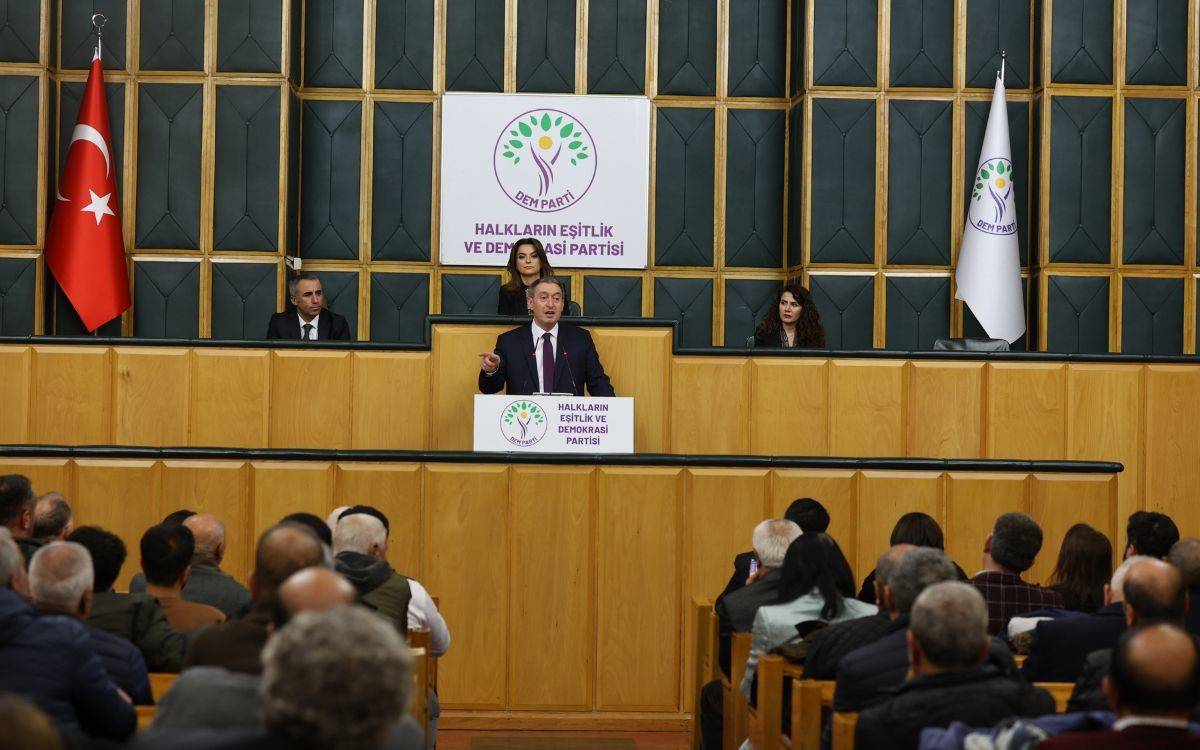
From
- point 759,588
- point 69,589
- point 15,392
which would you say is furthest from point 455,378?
point 69,589

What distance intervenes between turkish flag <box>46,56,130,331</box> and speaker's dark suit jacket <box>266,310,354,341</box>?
237cm

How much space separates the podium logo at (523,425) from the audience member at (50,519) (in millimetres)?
2302

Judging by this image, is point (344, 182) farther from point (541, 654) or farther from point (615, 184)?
point (541, 654)

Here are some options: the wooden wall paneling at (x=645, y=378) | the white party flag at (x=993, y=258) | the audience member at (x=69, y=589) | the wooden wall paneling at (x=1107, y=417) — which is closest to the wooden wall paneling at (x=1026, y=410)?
the wooden wall paneling at (x=1107, y=417)

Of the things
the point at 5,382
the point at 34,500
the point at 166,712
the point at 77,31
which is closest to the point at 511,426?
the point at 34,500

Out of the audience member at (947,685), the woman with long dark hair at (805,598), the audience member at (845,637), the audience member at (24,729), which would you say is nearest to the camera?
the audience member at (24,729)

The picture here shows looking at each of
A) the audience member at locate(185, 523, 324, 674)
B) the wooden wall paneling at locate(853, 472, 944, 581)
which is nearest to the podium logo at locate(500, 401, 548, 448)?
the wooden wall paneling at locate(853, 472, 944, 581)

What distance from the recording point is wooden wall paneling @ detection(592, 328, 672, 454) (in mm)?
7703

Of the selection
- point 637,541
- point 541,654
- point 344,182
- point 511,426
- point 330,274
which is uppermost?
point 344,182

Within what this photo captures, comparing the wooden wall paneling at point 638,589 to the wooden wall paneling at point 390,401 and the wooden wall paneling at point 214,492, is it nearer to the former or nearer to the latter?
the wooden wall paneling at point 390,401

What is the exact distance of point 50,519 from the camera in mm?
5195

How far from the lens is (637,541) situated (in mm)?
6938

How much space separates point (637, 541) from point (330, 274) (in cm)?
487

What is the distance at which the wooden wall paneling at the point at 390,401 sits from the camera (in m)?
7.66
